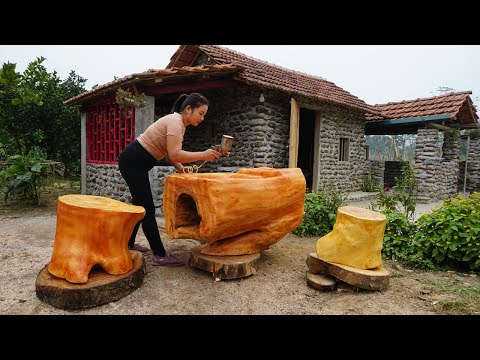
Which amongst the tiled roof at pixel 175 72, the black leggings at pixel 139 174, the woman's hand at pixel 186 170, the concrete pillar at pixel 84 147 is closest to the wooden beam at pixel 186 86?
A: the tiled roof at pixel 175 72

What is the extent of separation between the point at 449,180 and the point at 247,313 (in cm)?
1080

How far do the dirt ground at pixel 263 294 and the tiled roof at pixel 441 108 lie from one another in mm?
8617

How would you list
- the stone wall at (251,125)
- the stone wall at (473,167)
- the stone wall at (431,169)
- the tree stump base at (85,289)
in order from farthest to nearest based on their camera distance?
the stone wall at (473,167), the stone wall at (431,169), the stone wall at (251,125), the tree stump base at (85,289)

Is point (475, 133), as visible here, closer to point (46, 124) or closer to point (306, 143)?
point (306, 143)

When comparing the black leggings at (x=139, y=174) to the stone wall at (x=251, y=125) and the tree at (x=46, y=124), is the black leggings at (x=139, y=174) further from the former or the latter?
the tree at (x=46, y=124)

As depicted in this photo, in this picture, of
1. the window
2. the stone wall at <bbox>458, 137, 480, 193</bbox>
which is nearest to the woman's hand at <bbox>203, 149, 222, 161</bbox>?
the window

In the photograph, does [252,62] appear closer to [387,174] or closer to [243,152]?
[243,152]

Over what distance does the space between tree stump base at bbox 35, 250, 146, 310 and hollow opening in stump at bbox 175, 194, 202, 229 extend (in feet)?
2.62

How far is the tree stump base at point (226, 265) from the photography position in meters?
2.99

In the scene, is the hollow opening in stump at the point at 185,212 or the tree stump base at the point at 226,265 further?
the hollow opening in stump at the point at 185,212

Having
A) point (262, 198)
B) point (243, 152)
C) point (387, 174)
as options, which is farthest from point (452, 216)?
point (387, 174)

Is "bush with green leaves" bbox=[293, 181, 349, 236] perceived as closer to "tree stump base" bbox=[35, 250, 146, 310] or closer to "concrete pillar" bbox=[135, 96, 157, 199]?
"tree stump base" bbox=[35, 250, 146, 310]

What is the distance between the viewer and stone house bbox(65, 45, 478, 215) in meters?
6.34

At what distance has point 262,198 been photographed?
9.91 ft
